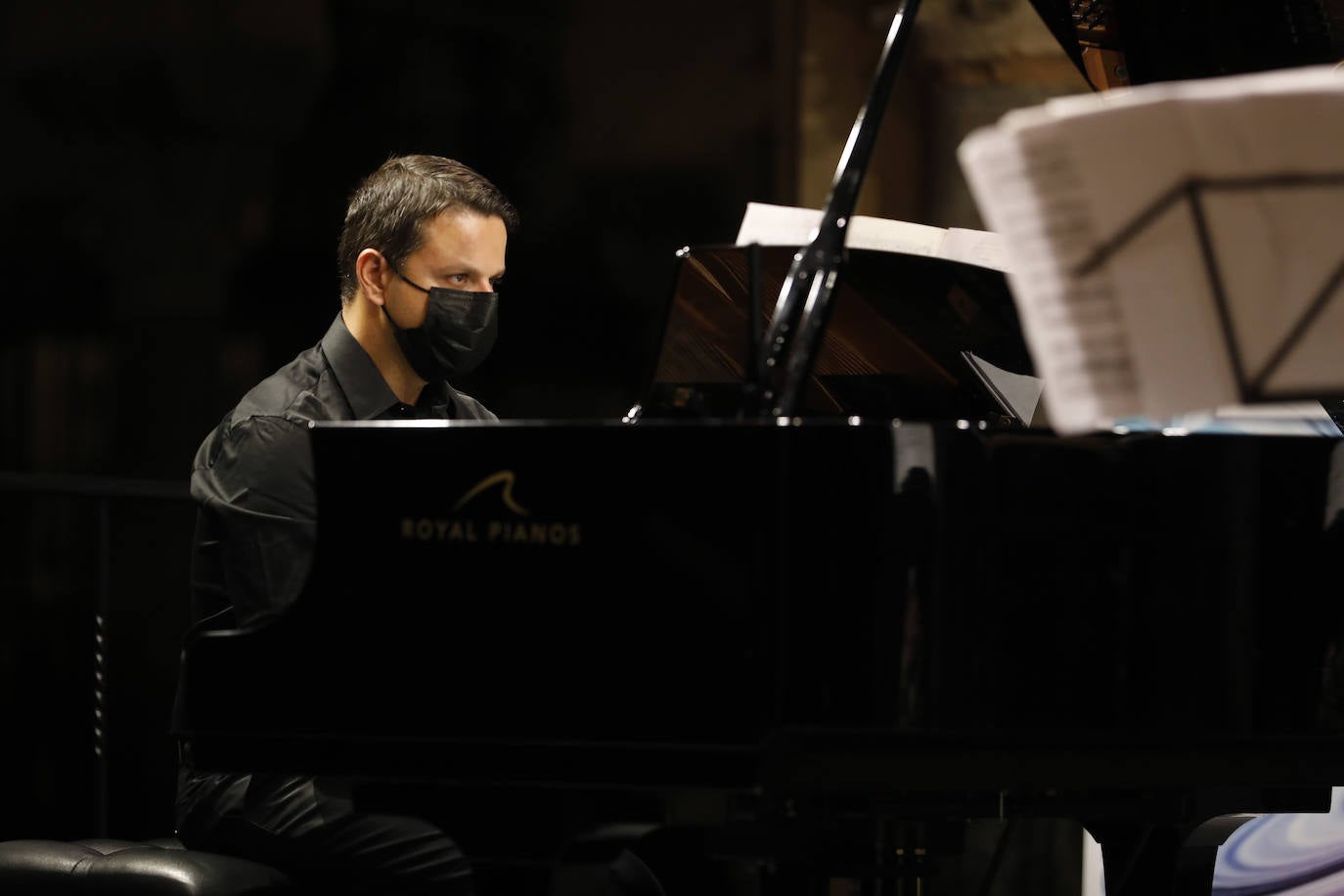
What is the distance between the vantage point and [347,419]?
2.37m

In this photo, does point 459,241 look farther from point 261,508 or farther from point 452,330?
point 261,508

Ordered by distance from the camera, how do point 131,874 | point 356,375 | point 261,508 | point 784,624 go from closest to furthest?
point 784,624 → point 131,874 → point 261,508 → point 356,375

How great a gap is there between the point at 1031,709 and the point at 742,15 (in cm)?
336

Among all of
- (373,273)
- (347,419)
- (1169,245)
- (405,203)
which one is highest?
(405,203)

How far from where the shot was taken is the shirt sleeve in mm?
2023

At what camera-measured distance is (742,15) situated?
15.2ft

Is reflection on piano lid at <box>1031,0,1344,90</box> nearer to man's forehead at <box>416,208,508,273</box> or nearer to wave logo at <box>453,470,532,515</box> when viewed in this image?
man's forehead at <box>416,208,508,273</box>

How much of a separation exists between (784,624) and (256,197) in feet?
11.5

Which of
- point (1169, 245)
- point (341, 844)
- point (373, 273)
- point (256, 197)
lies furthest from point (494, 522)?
point (256, 197)

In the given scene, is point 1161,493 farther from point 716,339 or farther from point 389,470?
point 389,470

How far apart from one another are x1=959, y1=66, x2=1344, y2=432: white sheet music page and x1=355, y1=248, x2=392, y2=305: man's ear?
1.24m

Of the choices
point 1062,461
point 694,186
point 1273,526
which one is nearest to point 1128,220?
point 1062,461

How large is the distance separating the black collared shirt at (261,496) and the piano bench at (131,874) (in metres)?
0.29

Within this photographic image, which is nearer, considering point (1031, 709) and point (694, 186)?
point (1031, 709)
